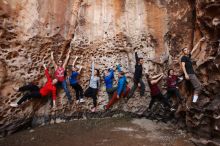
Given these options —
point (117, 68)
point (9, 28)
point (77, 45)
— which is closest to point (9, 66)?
point (9, 28)

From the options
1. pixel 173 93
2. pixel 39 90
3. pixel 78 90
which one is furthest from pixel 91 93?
pixel 173 93

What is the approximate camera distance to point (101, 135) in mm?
7445

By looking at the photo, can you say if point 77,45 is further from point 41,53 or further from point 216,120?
point 216,120

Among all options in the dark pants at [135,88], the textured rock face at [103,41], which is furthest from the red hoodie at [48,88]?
the dark pants at [135,88]

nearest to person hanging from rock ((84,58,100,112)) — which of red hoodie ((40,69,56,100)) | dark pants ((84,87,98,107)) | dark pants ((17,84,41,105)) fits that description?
dark pants ((84,87,98,107))

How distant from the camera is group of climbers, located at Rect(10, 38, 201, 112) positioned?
766cm

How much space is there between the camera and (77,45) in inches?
355

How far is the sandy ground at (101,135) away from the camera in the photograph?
6.88 meters

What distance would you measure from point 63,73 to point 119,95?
88.1 inches

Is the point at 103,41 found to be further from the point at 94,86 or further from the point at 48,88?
the point at 48,88

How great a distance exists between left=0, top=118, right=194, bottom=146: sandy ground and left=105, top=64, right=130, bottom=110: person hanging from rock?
0.87 meters

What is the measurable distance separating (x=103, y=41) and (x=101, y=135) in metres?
3.66

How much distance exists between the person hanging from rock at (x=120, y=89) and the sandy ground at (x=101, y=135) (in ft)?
2.86

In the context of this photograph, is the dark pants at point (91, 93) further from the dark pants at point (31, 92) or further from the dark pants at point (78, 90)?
the dark pants at point (31, 92)
